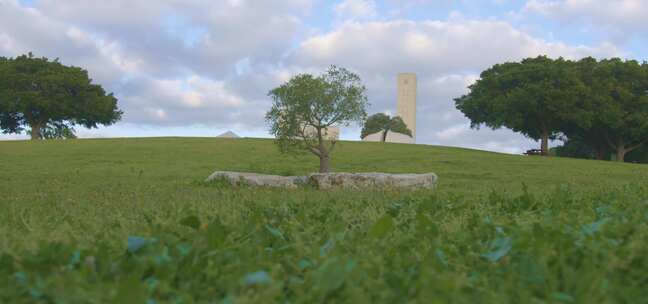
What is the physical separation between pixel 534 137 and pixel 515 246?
52601 millimetres

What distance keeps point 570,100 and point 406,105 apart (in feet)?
75.4

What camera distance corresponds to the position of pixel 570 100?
41.9m

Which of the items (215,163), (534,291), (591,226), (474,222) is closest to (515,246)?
(534,291)

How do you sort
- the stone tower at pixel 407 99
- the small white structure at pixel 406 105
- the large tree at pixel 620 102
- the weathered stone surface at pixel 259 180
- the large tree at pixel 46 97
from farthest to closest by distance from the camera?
the stone tower at pixel 407 99
the small white structure at pixel 406 105
the large tree at pixel 46 97
the large tree at pixel 620 102
the weathered stone surface at pixel 259 180

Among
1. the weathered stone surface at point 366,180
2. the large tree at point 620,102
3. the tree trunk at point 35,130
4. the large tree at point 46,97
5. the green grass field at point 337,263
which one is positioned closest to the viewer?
the green grass field at point 337,263

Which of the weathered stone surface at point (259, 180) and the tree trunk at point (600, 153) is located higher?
the tree trunk at point (600, 153)

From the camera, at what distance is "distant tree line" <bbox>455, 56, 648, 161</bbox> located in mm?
42562

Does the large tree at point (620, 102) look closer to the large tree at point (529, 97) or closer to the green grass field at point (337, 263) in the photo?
the large tree at point (529, 97)

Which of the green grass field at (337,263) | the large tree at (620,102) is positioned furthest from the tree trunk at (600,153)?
the green grass field at (337,263)

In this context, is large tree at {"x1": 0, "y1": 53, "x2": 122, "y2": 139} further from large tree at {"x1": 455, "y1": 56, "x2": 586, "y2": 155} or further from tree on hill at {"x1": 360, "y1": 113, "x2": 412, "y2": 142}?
large tree at {"x1": 455, "y1": 56, "x2": 586, "y2": 155}

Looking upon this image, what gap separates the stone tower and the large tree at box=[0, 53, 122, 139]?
28542mm

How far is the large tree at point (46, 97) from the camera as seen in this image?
5069 centimetres

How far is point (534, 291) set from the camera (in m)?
2.79

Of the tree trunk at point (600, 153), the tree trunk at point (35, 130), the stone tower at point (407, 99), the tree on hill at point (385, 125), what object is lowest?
the tree trunk at point (600, 153)
